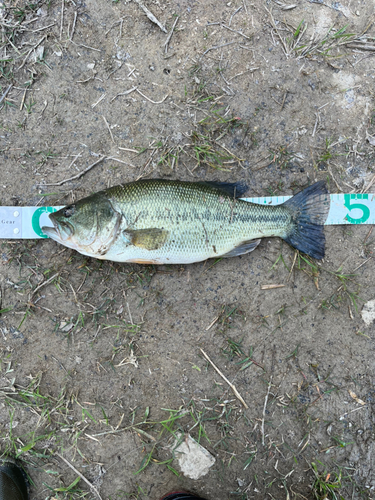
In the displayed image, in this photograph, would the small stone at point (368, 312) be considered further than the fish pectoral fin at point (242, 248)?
Yes

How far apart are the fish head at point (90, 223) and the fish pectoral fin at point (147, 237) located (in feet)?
0.50

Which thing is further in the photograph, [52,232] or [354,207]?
[354,207]

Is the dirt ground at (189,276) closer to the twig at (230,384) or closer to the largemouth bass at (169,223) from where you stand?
the twig at (230,384)

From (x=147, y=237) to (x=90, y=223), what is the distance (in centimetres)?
60

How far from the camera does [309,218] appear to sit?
3645 millimetres

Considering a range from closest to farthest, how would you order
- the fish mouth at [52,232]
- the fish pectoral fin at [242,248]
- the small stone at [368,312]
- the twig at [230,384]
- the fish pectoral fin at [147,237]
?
the fish pectoral fin at [147,237], the fish mouth at [52,232], the fish pectoral fin at [242,248], the twig at [230,384], the small stone at [368,312]

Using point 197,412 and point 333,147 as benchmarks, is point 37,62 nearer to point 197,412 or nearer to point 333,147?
point 333,147

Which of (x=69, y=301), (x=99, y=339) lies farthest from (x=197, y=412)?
(x=69, y=301)

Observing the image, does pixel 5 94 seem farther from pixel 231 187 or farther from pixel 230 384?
pixel 230 384

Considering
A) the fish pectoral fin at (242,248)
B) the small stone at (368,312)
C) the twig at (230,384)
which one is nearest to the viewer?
the fish pectoral fin at (242,248)

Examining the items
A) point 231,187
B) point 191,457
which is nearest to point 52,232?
point 231,187

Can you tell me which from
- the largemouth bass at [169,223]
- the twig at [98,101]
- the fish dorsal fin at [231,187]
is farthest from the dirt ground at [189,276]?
the largemouth bass at [169,223]

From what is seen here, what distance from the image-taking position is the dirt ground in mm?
3668

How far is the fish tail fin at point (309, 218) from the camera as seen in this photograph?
3.63m
